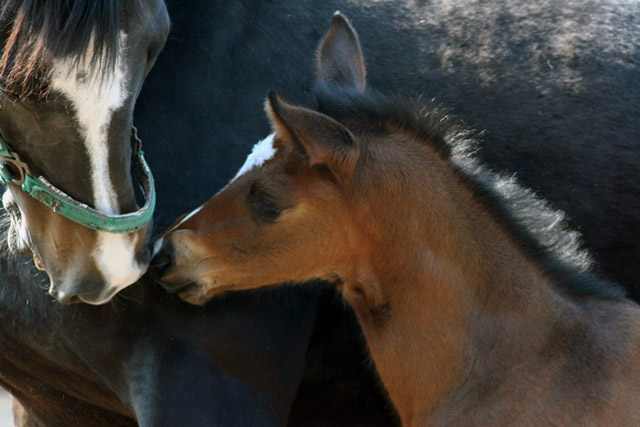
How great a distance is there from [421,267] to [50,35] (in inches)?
52.3

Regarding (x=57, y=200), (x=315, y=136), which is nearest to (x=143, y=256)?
(x=57, y=200)

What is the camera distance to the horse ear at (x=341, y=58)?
356cm

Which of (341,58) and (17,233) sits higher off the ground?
(341,58)

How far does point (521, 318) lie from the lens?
3.24 m

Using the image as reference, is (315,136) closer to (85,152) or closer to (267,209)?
(267,209)

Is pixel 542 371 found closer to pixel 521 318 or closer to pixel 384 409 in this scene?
pixel 521 318

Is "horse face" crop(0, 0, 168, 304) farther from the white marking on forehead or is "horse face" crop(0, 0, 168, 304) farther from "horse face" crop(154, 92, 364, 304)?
the white marking on forehead

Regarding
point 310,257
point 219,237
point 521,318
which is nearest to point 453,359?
point 521,318

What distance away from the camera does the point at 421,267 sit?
10.6ft

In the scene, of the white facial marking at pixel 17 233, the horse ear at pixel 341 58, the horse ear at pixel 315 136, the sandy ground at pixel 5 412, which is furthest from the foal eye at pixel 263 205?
the sandy ground at pixel 5 412

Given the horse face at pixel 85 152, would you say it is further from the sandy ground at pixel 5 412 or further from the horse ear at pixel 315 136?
the sandy ground at pixel 5 412

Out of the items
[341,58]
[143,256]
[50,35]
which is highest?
[50,35]

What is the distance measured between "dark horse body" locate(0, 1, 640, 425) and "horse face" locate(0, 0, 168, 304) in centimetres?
32

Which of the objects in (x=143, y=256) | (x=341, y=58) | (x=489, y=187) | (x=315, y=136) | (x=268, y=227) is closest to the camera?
(x=315, y=136)
